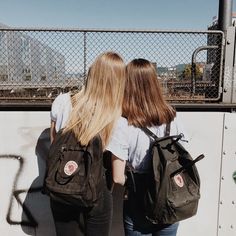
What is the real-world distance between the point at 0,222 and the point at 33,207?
346mm

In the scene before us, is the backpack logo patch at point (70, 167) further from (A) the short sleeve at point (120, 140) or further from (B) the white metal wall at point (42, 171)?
(B) the white metal wall at point (42, 171)

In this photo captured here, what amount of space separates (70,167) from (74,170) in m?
0.03

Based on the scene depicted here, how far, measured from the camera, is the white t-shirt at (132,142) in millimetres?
2139

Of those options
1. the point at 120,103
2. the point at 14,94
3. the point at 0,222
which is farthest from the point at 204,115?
the point at 0,222

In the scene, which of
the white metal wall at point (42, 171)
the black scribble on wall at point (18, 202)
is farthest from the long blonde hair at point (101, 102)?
the black scribble on wall at point (18, 202)

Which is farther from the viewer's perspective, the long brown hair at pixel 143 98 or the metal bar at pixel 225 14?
the metal bar at pixel 225 14

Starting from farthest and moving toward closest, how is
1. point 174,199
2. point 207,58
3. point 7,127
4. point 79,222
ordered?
1. point 207,58
2. point 7,127
3. point 79,222
4. point 174,199

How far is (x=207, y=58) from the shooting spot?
3340 millimetres

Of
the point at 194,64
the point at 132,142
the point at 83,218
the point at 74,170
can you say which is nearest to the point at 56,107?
the point at 74,170

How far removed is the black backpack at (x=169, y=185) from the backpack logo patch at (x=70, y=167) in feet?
1.53

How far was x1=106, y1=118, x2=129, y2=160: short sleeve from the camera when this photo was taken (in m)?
2.13

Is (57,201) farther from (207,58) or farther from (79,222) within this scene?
(207,58)

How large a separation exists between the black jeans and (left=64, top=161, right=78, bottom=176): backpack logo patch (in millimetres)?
259

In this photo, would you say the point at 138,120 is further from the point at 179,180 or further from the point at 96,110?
the point at 179,180
